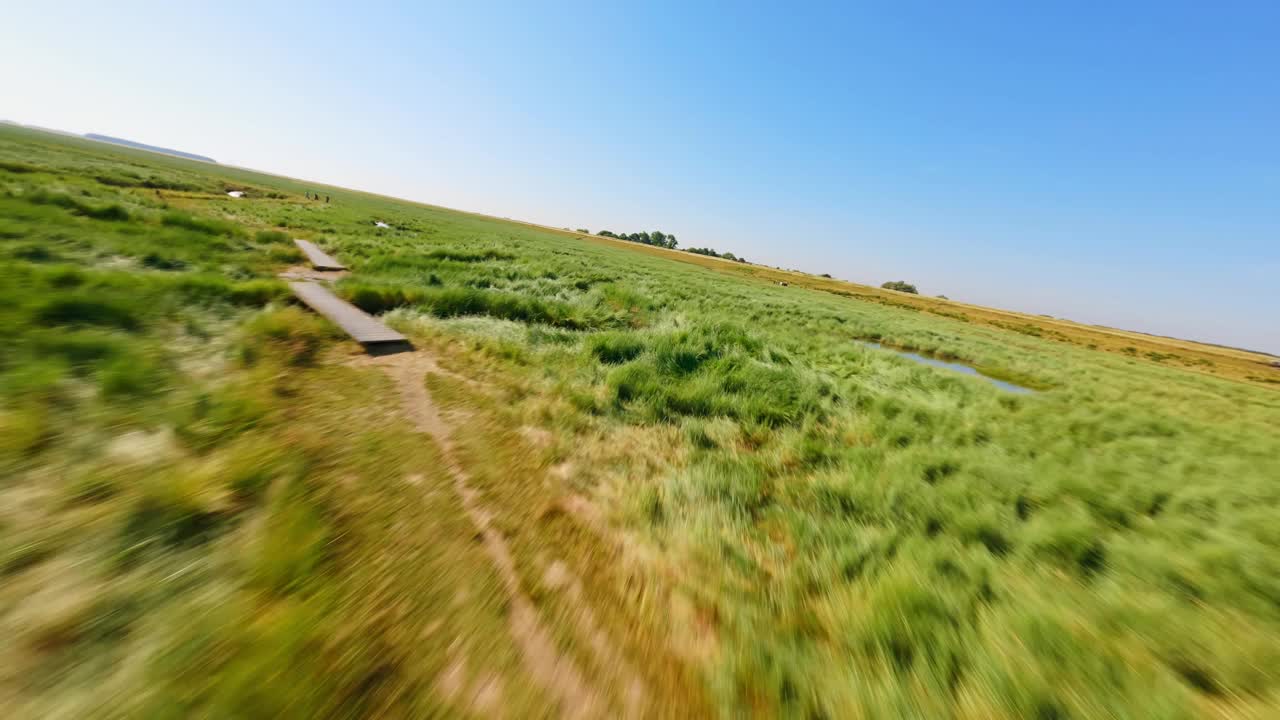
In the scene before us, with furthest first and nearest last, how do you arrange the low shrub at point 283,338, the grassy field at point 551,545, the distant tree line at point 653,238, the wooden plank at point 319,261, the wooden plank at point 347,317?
the distant tree line at point 653,238 < the wooden plank at point 319,261 < the wooden plank at point 347,317 < the low shrub at point 283,338 < the grassy field at point 551,545

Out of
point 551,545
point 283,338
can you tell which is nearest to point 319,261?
point 283,338

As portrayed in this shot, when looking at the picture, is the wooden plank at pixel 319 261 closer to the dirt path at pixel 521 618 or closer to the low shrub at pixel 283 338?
the low shrub at pixel 283 338

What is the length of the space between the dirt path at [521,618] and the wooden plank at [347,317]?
7.72 ft

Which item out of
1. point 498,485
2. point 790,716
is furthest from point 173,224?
point 790,716

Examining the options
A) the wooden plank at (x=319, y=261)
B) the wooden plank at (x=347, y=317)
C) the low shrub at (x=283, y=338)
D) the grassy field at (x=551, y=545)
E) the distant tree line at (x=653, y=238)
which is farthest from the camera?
the distant tree line at (x=653, y=238)

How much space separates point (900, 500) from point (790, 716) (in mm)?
2490

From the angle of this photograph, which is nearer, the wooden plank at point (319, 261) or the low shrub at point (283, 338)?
the low shrub at point (283, 338)

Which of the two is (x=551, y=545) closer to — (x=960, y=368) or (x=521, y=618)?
(x=521, y=618)

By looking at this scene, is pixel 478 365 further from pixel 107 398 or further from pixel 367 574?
pixel 367 574

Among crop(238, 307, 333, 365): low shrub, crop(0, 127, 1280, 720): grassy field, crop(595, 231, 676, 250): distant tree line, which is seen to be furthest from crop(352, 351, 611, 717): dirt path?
crop(595, 231, 676, 250): distant tree line

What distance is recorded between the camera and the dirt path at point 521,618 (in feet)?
6.27

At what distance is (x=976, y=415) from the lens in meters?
6.80

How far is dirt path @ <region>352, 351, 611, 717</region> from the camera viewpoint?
75.3 inches

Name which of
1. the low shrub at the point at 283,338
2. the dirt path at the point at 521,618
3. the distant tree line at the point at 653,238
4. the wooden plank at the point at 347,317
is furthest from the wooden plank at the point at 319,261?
the distant tree line at the point at 653,238
